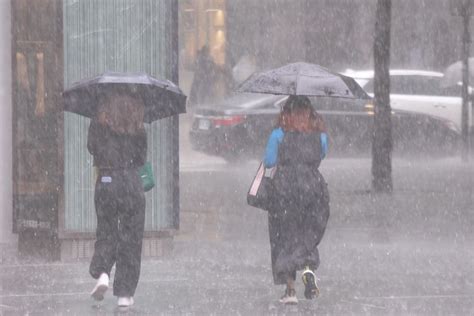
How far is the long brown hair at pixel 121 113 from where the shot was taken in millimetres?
9430

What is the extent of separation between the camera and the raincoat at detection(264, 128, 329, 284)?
9.74m

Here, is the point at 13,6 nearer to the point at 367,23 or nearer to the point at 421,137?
the point at 421,137

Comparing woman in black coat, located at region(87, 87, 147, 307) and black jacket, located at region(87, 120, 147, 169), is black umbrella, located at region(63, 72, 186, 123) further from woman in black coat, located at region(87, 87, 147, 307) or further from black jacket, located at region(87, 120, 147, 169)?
black jacket, located at region(87, 120, 147, 169)

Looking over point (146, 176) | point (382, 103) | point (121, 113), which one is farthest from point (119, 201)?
point (382, 103)

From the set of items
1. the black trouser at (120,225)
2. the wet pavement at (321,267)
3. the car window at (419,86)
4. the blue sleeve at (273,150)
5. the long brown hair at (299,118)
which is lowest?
the wet pavement at (321,267)

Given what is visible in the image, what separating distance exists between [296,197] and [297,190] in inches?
2.1

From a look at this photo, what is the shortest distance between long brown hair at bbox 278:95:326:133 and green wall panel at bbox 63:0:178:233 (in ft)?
7.15

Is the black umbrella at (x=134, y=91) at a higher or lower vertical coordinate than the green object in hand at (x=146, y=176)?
higher

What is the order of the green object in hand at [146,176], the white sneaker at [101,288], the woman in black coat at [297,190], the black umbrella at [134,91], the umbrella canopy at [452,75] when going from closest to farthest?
the white sneaker at [101,288], the black umbrella at [134,91], the green object in hand at [146,176], the woman in black coat at [297,190], the umbrella canopy at [452,75]

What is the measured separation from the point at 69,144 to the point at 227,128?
31.6 ft

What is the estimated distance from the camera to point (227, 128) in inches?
832

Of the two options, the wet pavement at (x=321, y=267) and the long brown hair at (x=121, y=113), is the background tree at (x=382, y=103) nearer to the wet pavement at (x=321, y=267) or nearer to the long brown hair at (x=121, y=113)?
the wet pavement at (x=321, y=267)

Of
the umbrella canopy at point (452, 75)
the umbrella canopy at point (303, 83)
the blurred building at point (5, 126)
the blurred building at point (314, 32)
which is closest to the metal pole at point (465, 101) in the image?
the umbrella canopy at point (452, 75)

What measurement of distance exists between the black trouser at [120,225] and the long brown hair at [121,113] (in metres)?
0.32
